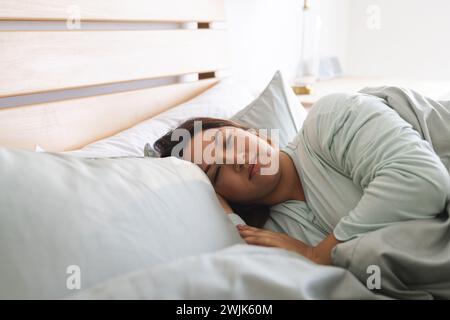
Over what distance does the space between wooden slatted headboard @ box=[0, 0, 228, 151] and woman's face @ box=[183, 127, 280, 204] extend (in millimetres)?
402

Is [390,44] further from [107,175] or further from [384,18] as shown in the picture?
[107,175]

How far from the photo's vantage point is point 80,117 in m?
1.21

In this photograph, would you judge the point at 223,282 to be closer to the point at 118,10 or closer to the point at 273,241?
the point at 273,241

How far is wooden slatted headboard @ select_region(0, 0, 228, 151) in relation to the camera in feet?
3.43

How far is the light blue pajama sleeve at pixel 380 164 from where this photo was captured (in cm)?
74

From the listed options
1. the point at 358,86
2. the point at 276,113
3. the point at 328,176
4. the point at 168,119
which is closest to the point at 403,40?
the point at 358,86

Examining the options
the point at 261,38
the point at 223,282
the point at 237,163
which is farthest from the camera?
the point at 261,38

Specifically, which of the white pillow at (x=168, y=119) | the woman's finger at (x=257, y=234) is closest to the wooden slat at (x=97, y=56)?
the white pillow at (x=168, y=119)

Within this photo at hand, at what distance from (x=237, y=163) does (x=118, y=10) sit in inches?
27.2

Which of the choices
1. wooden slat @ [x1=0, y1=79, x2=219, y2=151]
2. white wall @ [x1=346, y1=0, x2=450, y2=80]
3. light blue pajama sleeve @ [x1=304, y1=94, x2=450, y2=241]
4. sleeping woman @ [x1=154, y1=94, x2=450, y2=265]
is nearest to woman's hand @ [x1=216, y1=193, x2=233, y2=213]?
sleeping woman @ [x1=154, y1=94, x2=450, y2=265]

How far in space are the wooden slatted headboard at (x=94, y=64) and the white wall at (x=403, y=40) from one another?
139 centimetres

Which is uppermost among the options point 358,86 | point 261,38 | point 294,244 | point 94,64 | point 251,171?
point 261,38

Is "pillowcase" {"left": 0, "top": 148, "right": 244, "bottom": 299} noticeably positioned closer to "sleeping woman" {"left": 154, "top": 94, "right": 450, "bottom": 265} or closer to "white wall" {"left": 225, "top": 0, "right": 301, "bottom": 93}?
"sleeping woman" {"left": 154, "top": 94, "right": 450, "bottom": 265}
